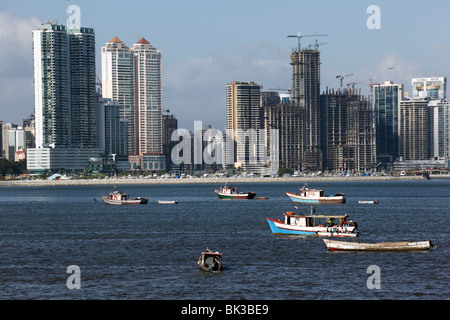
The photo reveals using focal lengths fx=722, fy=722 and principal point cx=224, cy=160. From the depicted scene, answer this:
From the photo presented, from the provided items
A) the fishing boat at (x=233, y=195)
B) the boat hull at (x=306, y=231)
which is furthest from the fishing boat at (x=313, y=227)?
the fishing boat at (x=233, y=195)

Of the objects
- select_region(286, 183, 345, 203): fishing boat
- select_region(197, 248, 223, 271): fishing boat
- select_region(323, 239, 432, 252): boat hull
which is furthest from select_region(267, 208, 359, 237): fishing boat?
select_region(286, 183, 345, 203): fishing boat

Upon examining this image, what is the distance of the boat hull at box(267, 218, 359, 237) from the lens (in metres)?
86.8

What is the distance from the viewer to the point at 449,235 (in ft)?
298

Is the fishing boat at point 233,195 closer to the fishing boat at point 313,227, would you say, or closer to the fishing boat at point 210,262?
the fishing boat at point 313,227

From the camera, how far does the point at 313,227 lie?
88500 mm

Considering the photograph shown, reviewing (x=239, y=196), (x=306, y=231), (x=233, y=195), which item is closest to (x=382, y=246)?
(x=306, y=231)

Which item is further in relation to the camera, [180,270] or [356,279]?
[180,270]

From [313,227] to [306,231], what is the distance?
1062 mm

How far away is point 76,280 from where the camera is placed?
190 ft
